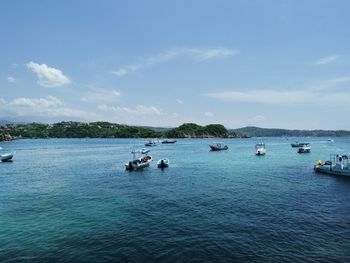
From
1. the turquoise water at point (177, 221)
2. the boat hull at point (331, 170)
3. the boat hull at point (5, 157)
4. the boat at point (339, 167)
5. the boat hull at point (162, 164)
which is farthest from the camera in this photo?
the boat hull at point (5, 157)

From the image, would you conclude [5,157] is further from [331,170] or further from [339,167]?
[339,167]

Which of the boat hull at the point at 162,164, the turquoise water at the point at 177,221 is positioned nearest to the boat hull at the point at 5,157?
the turquoise water at the point at 177,221

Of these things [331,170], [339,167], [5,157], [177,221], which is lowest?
[177,221]

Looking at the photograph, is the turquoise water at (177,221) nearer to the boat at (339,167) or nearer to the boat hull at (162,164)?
the boat at (339,167)

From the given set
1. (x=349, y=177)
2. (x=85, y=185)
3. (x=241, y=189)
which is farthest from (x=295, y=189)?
(x=85, y=185)

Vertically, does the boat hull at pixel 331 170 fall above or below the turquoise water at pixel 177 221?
above

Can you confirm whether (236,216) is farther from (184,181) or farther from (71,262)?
(184,181)

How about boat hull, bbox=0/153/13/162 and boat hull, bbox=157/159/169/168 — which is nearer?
boat hull, bbox=157/159/169/168

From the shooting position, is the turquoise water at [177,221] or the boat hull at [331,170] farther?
the boat hull at [331,170]

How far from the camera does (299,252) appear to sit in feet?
84.6

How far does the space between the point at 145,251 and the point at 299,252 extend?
13.6m

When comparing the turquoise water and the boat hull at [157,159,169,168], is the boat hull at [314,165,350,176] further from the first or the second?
the boat hull at [157,159,169,168]

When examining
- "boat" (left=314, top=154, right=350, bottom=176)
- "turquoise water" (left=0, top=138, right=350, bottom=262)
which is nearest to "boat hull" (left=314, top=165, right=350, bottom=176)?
"boat" (left=314, top=154, right=350, bottom=176)

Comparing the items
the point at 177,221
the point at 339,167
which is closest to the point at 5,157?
the point at 177,221
